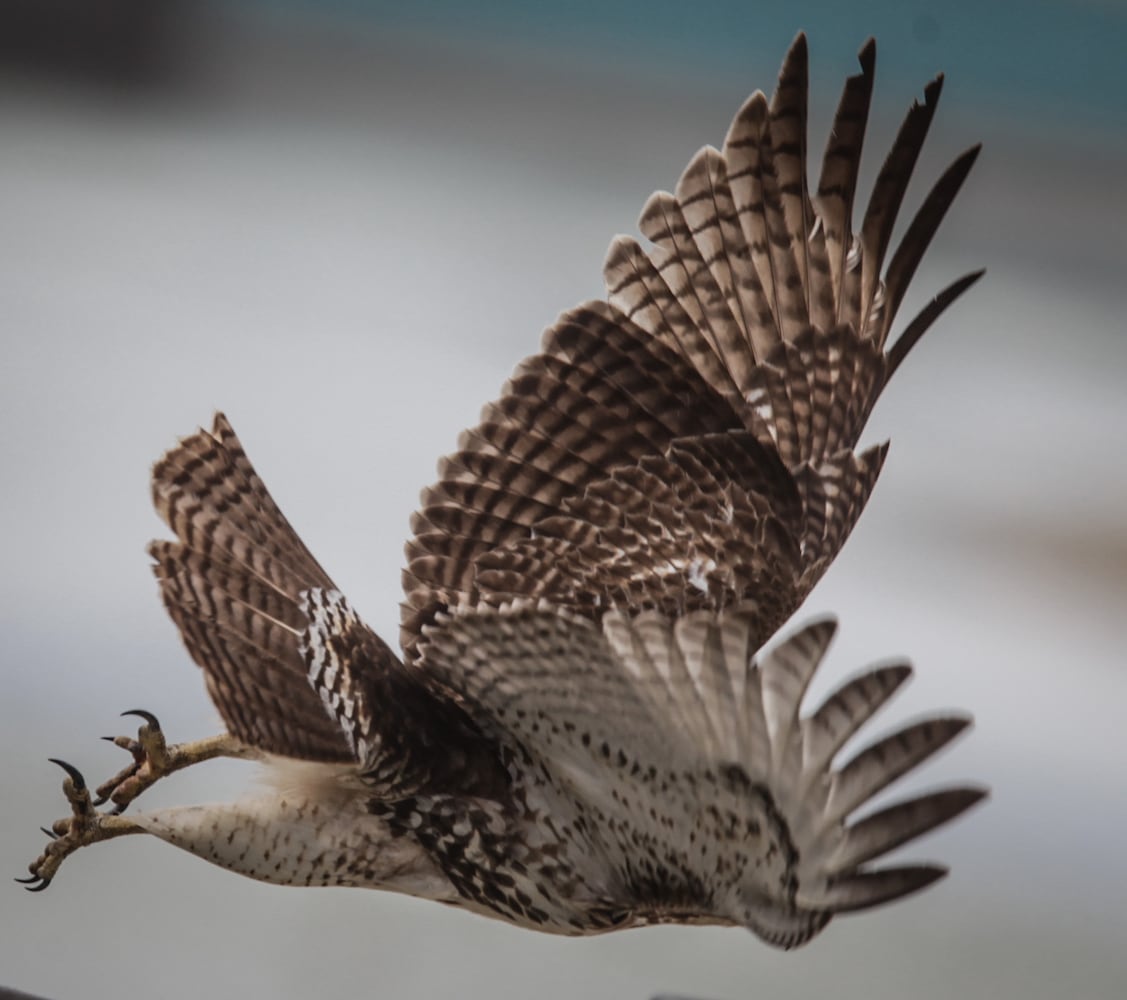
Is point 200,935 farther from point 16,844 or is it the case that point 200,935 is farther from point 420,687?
point 420,687

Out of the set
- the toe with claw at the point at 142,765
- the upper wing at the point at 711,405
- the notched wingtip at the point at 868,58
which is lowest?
the toe with claw at the point at 142,765

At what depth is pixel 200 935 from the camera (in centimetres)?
148

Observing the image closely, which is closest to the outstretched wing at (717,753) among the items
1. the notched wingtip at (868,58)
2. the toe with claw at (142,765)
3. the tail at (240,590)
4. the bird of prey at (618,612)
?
the bird of prey at (618,612)

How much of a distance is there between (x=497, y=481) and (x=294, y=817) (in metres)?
0.23

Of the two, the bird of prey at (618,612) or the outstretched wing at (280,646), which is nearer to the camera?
the bird of prey at (618,612)

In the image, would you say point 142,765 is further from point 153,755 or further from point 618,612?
point 618,612

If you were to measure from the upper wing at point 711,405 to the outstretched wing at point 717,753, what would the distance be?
0.09 meters

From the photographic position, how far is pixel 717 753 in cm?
71

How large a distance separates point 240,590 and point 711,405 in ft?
1.01

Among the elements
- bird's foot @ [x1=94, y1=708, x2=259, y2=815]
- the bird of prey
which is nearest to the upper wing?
the bird of prey

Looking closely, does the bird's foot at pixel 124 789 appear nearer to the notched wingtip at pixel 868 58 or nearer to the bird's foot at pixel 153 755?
the bird's foot at pixel 153 755

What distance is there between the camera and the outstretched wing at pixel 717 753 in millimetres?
676

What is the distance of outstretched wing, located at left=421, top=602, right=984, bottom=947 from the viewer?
26.6 inches

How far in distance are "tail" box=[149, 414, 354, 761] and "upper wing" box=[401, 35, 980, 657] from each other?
0.07 m
